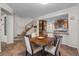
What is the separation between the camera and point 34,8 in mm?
1789

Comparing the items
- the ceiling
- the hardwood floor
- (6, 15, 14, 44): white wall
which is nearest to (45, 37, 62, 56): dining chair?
the hardwood floor

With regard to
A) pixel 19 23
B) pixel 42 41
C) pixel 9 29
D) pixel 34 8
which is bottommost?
pixel 42 41

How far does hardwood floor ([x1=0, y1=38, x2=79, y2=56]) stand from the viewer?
5.77ft

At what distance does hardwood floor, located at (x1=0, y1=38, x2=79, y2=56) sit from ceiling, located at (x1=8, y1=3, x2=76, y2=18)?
0.52 metres

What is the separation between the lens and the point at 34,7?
178 centimetres

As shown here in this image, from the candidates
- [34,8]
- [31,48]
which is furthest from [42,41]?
[34,8]

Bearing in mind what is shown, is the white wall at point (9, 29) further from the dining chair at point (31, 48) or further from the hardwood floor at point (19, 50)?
the dining chair at point (31, 48)

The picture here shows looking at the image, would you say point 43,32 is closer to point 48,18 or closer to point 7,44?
point 48,18

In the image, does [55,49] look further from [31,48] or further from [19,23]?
[19,23]

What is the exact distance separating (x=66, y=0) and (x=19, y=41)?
3.61 ft

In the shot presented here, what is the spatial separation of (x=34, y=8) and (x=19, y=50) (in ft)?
2.61

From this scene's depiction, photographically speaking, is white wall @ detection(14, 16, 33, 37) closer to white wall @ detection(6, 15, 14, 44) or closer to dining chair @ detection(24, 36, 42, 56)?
white wall @ detection(6, 15, 14, 44)

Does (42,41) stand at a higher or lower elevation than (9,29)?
lower

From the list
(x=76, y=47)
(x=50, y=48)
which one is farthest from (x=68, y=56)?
(x=50, y=48)
